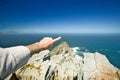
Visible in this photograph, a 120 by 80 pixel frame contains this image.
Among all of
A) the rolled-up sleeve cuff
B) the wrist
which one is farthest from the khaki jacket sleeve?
the wrist

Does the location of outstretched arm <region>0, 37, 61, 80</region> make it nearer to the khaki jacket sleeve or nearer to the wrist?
the khaki jacket sleeve

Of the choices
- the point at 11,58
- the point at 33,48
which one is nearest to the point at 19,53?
the point at 11,58

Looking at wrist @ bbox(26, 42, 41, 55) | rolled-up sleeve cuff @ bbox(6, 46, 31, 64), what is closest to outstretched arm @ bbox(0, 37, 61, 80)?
rolled-up sleeve cuff @ bbox(6, 46, 31, 64)

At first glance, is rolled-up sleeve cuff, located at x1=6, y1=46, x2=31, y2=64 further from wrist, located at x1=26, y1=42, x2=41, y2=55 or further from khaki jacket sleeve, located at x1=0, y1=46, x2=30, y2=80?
wrist, located at x1=26, y1=42, x2=41, y2=55

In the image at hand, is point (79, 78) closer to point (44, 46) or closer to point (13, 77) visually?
point (13, 77)

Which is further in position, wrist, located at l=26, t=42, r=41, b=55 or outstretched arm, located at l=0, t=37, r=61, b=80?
wrist, located at l=26, t=42, r=41, b=55

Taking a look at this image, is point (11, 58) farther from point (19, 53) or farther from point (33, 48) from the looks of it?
point (33, 48)

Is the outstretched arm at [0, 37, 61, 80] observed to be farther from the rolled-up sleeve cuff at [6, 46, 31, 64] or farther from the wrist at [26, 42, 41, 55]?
the wrist at [26, 42, 41, 55]

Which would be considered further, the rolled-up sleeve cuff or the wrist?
the wrist
